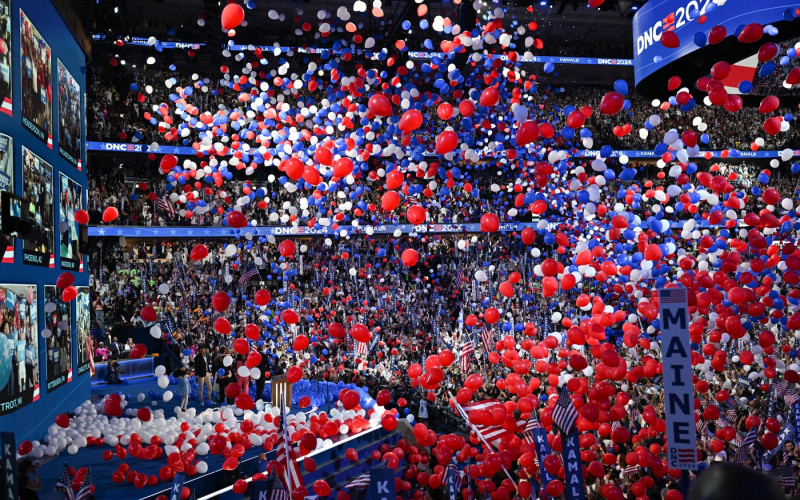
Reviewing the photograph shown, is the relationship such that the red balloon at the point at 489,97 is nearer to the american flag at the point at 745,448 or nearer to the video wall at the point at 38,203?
the american flag at the point at 745,448

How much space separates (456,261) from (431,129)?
172 inches

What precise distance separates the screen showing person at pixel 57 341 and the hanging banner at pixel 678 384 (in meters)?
8.35

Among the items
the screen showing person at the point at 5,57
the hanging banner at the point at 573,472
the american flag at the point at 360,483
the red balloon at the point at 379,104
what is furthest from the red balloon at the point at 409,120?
the screen showing person at the point at 5,57

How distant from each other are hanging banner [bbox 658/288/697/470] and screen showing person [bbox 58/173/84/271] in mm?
9923

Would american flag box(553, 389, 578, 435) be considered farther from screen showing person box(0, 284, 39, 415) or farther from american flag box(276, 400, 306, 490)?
screen showing person box(0, 284, 39, 415)

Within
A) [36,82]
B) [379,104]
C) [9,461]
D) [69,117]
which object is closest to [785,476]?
[379,104]

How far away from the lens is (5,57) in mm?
8250

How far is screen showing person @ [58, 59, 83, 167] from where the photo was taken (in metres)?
11.3

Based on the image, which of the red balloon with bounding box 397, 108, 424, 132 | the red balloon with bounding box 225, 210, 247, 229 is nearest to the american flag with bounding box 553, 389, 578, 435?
the red balloon with bounding box 397, 108, 424, 132

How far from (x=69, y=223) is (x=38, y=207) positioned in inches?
75.3

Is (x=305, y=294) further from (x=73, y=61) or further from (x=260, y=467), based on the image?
(x=260, y=467)

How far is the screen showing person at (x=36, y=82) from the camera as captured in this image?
9.09m

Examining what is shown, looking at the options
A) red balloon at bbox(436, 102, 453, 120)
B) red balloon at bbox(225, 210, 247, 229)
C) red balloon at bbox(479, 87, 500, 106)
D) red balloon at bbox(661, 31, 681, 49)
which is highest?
red balloon at bbox(661, 31, 681, 49)

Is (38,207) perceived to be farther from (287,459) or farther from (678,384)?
(678,384)
